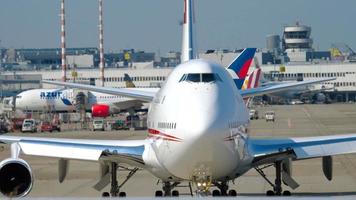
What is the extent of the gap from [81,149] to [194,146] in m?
5.74

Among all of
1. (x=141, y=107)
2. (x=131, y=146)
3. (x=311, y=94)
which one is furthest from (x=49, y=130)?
(x=311, y=94)

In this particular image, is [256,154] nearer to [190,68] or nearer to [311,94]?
[190,68]

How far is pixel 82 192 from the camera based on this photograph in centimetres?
3234

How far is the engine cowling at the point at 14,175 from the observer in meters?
21.1

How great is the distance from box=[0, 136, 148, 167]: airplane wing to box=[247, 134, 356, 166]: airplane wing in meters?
2.97

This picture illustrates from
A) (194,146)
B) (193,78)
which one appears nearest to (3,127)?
(193,78)

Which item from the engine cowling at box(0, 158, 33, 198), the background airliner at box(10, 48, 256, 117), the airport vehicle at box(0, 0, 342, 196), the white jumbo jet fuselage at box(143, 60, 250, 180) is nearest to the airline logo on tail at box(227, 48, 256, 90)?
the background airliner at box(10, 48, 256, 117)

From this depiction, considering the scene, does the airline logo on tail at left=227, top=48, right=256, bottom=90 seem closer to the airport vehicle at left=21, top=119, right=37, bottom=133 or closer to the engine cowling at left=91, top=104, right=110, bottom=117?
the airport vehicle at left=21, top=119, right=37, bottom=133

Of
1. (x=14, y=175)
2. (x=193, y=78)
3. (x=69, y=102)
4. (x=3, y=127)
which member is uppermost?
(x=193, y=78)

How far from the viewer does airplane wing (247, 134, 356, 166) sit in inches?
952

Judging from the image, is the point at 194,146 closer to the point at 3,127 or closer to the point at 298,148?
the point at 298,148

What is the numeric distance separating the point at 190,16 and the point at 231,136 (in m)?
10.7

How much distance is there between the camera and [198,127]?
801 inches

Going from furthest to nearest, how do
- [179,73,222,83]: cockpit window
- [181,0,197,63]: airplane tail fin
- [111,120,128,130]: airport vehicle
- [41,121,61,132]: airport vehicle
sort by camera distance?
[111,120,128,130]: airport vehicle
[41,121,61,132]: airport vehicle
[181,0,197,63]: airplane tail fin
[179,73,222,83]: cockpit window
